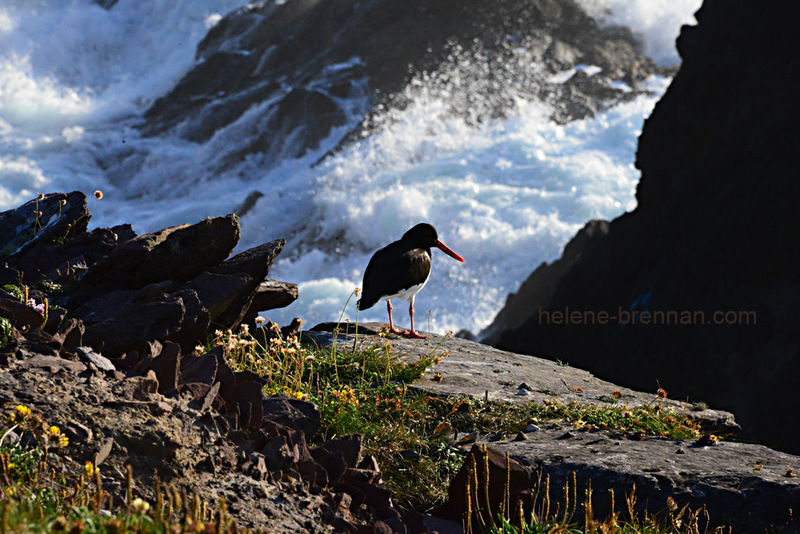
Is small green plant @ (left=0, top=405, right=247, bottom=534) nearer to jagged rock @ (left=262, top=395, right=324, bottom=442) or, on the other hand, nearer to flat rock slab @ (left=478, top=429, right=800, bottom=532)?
jagged rock @ (left=262, top=395, right=324, bottom=442)

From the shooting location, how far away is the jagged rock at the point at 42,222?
26.0 ft

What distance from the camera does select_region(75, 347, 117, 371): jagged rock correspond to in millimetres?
4602

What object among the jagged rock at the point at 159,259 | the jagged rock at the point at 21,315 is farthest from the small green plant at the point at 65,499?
the jagged rock at the point at 159,259

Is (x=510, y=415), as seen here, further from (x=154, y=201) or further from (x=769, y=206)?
(x=154, y=201)

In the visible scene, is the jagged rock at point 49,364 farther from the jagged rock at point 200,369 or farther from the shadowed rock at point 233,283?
the shadowed rock at point 233,283

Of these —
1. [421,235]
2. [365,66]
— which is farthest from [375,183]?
[421,235]

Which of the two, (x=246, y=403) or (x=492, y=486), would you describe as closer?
(x=492, y=486)

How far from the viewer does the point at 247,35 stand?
6128 cm

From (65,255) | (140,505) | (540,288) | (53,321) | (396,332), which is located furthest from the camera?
(540,288)

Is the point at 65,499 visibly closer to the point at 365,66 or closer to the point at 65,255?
the point at 65,255

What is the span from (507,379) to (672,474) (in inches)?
88.6

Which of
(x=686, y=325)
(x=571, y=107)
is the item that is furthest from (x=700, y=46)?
(x=571, y=107)

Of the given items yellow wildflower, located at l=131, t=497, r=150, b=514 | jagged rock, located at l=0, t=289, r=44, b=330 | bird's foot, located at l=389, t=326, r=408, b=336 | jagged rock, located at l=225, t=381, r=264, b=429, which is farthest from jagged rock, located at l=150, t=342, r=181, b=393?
bird's foot, located at l=389, t=326, r=408, b=336

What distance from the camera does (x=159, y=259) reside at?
7035mm
